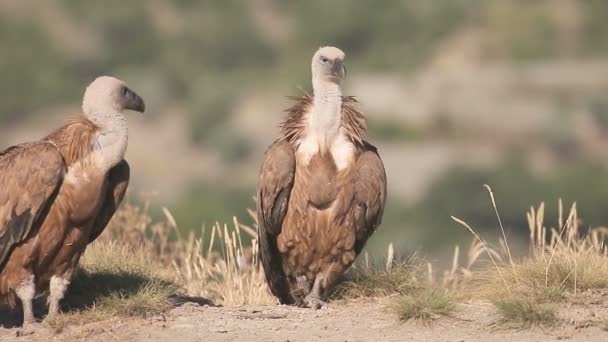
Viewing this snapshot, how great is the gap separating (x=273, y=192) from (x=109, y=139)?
1.41 metres

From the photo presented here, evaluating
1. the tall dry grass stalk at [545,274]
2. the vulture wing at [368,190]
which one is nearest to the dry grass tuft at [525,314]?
the tall dry grass stalk at [545,274]

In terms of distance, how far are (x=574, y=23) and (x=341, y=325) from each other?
70504mm

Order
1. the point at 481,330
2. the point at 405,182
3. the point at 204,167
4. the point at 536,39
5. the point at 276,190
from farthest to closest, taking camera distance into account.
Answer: the point at 536,39
the point at 204,167
the point at 405,182
the point at 276,190
the point at 481,330

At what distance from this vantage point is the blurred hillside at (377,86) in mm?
56188

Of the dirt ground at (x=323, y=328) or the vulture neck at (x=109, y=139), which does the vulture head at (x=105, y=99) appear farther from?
the dirt ground at (x=323, y=328)

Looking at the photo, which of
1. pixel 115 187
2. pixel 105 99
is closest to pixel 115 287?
pixel 115 187

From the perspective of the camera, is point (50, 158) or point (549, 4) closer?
point (50, 158)

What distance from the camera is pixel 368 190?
1090 centimetres

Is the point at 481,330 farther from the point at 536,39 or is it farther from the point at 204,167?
the point at 536,39

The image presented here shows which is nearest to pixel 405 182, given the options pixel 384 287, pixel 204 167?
pixel 204 167

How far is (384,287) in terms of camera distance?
438 inches

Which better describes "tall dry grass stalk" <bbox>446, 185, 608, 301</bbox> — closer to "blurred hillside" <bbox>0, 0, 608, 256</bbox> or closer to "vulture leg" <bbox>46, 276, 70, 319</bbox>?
"vulture leg" <bbox>46, 276, 70, 319</bbox>

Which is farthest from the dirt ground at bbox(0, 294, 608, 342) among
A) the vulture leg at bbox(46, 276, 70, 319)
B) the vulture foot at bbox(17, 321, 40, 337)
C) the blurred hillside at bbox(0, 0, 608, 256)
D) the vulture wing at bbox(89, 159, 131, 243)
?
the blurred hillside at bbox(0, 0, 608, 256)

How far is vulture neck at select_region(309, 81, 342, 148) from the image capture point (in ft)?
36.3
